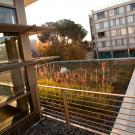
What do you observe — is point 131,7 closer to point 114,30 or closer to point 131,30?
point 131,30

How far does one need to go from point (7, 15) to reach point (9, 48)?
0.58 meters

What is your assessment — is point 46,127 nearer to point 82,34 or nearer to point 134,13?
point 82,34

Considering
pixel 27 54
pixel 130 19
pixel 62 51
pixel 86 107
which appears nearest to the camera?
pixel 27 54

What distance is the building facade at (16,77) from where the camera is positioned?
335cm

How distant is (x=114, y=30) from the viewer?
33.0 meters

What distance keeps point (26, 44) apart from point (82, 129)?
1.89m

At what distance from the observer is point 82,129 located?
3.39m

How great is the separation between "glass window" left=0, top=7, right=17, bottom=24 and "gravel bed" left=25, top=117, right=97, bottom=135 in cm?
202

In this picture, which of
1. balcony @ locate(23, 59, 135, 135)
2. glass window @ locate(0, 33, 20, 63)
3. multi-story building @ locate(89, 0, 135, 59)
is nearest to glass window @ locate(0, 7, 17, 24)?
glass window @ locate(0, 33, 20, 63)

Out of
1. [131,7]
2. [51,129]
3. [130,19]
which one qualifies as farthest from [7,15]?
[130,19]

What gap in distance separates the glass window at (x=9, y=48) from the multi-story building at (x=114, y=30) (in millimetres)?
29117

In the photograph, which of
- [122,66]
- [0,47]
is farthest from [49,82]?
[122,66]

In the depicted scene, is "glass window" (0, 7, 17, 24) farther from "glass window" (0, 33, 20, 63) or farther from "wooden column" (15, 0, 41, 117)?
"glass window" (0, 33, 20, 63)

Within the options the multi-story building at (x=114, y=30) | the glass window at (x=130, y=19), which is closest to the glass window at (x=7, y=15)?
the multi-story building at (x=114, y=30)
